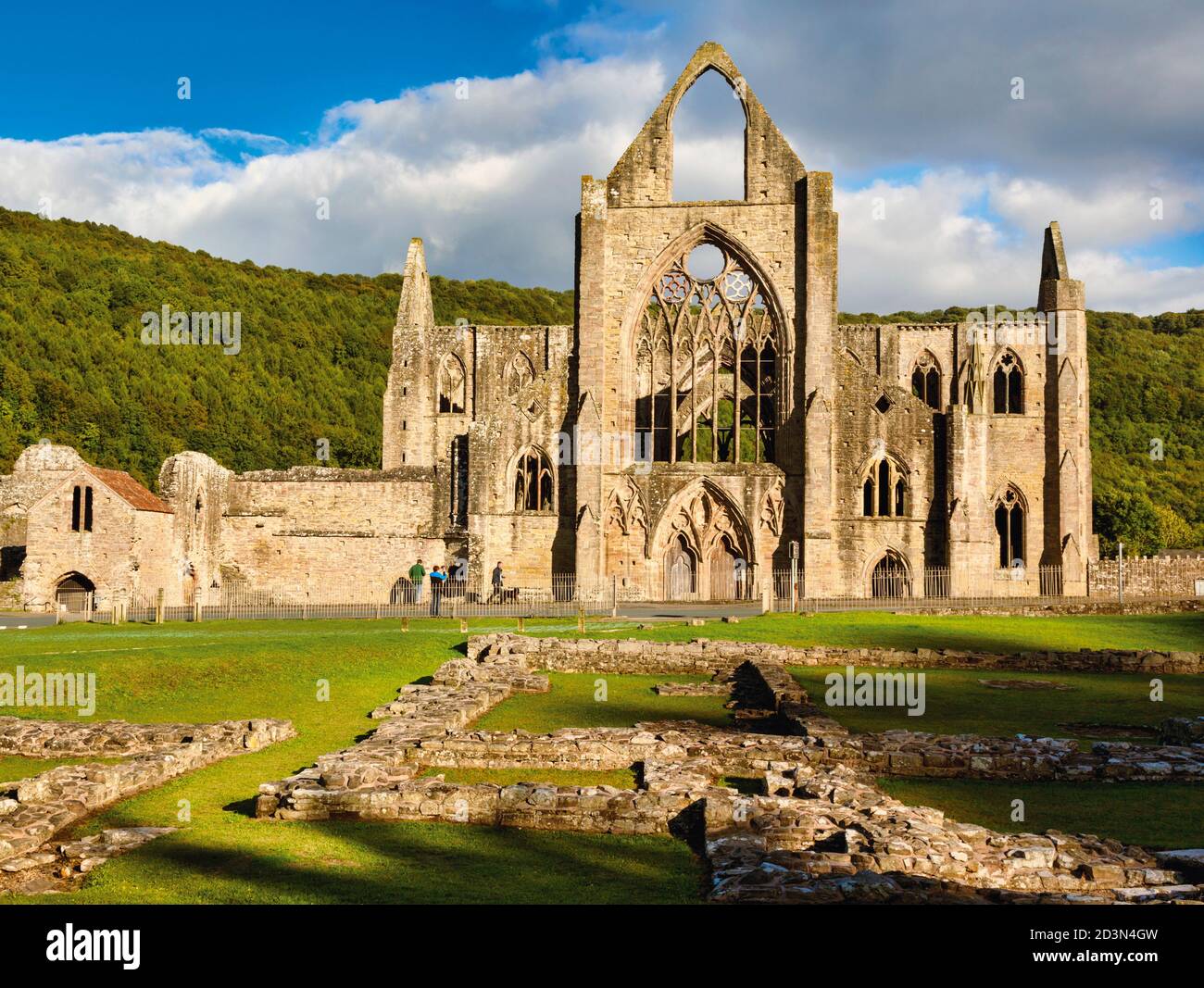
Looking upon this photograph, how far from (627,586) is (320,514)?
12.3 m

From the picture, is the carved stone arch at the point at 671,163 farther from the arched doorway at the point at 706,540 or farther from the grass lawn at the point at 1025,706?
the grass lawn at the point at 1025,706

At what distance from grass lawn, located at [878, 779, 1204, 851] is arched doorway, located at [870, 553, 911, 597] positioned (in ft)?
92.1

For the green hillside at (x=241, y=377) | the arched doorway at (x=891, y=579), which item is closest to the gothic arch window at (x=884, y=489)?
the arched doorway at (x=891, y=579)

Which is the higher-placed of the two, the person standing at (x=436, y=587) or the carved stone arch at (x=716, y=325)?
the carved stone arch at (x=716, y=325)

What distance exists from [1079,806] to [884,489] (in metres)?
30.6

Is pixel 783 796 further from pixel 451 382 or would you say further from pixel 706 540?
Answer: pixel 451 382

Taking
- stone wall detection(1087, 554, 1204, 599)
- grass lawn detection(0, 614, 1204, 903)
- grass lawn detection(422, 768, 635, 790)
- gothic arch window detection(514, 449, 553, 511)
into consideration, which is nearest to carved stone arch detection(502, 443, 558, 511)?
gothic arch window detection(514, 449, 553, 511)

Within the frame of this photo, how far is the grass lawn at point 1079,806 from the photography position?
32.6 ft

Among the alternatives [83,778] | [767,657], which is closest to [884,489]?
[767,657]

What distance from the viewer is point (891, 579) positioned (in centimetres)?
3981

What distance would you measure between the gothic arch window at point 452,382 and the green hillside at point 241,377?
24846mm

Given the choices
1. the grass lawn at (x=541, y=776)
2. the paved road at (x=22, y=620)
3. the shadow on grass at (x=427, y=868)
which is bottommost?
the grass lawn at (x=541, y=776)

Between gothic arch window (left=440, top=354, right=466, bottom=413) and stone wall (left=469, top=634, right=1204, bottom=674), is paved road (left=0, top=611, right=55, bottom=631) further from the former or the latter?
gothic arch window (left=440, top=354, right=466, bottom=413)

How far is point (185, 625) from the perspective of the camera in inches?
1125
